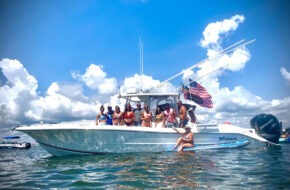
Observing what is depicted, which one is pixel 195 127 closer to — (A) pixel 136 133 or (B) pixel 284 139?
(A) pixel 136 133

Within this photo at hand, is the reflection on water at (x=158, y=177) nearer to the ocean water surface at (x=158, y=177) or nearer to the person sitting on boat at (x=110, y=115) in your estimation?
the ocean water surface at (x=158, y=177)

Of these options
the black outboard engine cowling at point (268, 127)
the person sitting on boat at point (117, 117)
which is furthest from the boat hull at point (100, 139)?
the black outboard engine cowling at point (268, 127)

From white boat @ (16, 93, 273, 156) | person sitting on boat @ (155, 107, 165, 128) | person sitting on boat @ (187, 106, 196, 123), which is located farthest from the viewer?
person sitting on boat @ (187, 106, 196, 123)

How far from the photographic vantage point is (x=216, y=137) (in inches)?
453

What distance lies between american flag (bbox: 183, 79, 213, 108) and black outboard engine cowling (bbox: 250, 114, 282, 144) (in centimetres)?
426

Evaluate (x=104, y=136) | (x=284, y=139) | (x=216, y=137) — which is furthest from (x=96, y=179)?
(x=284, y=139)

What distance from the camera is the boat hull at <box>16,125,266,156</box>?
9695 millimetres

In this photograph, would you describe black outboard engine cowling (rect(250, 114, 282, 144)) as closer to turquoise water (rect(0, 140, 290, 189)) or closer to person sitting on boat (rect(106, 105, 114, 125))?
turquoise water (rect(0, 140, 290, 189))

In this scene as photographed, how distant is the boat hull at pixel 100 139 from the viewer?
9695 mm

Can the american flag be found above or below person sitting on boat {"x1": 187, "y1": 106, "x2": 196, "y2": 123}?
above

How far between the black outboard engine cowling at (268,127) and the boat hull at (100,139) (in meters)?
6.12

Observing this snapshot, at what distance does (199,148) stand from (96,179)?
21.8 feet

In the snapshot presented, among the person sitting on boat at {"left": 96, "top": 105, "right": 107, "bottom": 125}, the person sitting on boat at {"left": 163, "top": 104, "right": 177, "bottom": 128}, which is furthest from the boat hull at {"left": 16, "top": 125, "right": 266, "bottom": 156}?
the person sitting on boat at {"left": 96, "top": 105, "right": 107, "bottom": 125}

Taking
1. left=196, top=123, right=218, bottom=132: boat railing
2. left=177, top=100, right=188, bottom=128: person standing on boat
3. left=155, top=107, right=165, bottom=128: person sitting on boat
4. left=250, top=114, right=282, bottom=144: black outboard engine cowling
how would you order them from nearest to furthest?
1. left=196, top=123, right=218, bottom=132: boat railing
2. left=155, top=107, right=165, bottom=128: person sitting on boat
3. left=177, top=100, right=188, bottom=128: person standing on boat
4. left=250, top=114, right=282, bottom=144: black outboard engine cowling
